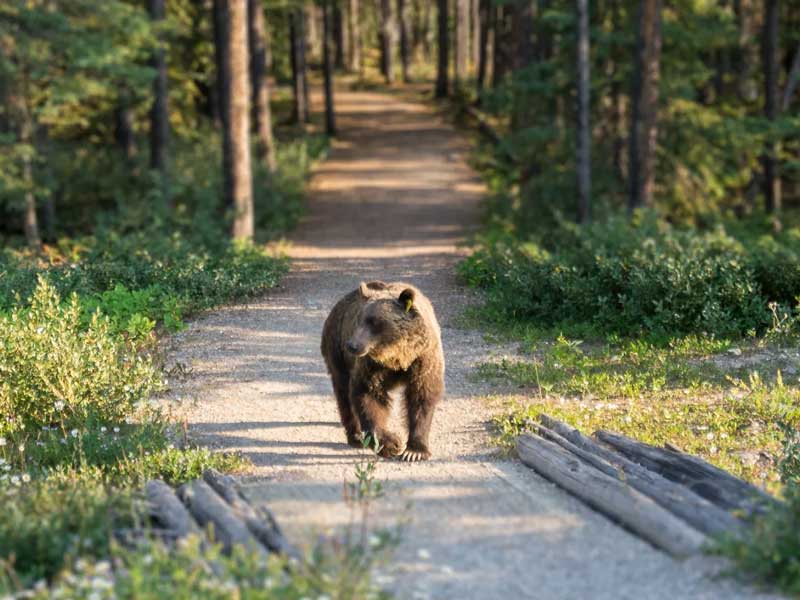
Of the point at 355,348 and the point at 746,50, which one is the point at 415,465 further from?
the point at 746,50

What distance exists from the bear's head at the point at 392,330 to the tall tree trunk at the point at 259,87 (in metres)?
20.7

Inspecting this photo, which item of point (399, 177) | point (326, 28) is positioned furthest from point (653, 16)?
point (326, 28)

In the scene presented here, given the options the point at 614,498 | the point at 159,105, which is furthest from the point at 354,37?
the point at 614,498

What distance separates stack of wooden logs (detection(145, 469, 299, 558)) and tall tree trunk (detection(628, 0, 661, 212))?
17.4 m

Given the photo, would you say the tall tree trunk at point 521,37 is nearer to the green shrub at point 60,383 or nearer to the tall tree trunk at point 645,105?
the tall tree trunk at point 645,105

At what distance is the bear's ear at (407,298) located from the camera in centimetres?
801

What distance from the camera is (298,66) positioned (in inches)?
1617

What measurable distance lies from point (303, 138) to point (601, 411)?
29.7 m

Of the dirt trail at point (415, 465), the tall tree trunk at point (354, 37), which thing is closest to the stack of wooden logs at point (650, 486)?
the dirt trail at point (415, 465)

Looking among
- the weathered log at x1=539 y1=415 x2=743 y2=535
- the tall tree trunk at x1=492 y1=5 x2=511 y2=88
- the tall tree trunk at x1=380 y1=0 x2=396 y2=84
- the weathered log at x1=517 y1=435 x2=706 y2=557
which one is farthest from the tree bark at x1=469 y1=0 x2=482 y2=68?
the weathered log at x1=517 y1=435 x2=706 y2=557

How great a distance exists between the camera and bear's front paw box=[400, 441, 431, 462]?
8312 mm

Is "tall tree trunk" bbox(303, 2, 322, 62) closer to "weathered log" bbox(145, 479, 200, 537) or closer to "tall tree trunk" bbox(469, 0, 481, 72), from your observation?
"tall tree trunk" bbox(469, 0, 481, 72)

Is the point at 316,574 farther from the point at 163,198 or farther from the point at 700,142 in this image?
the point at 700,142

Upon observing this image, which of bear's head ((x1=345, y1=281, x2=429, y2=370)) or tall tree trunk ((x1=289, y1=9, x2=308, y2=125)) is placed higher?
tall tree trunk ((x1=289, y1=9, x2=308, y2=125))
